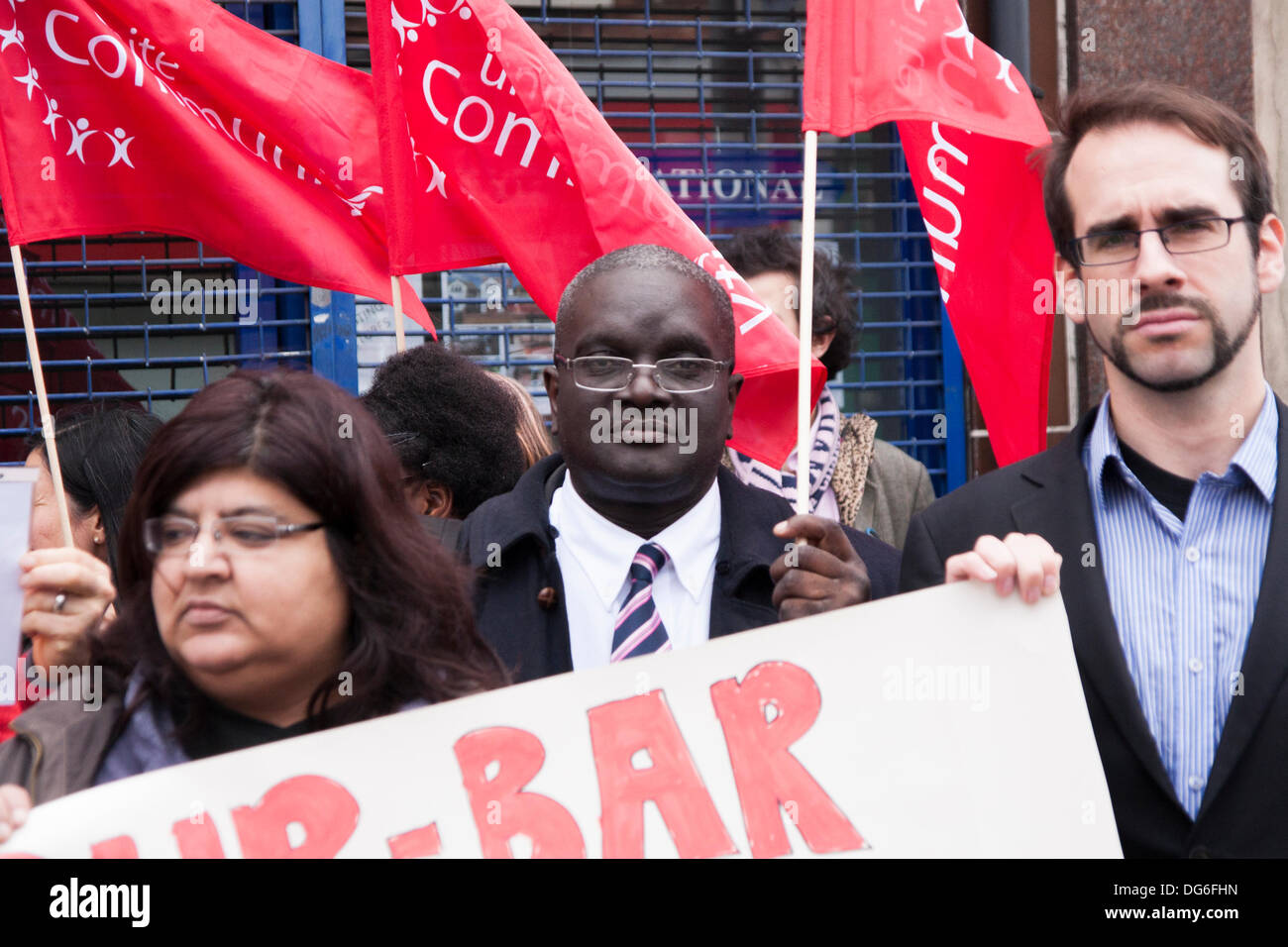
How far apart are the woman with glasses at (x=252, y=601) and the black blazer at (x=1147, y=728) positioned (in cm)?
108

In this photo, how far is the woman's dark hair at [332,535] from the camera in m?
2.35

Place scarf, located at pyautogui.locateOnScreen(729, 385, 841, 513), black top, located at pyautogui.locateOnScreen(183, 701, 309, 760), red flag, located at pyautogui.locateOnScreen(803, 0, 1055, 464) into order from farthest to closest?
scarf, located at pyautogui.locateOnScreen(729, 385, 841, 513)
red flag, located at pyautogui.locateOnScreen(803, 0, 1055, 464)
black top, located at pyautogui.locateOnScreen(183, 701, 309, 760)

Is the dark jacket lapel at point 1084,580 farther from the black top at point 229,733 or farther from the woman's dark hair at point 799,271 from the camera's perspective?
the woman's dark hair at point 799,271

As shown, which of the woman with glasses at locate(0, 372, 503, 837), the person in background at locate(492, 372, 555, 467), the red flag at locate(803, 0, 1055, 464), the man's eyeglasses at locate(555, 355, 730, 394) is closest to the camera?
the woman with glasses at locate(0, 372, 503, 837)

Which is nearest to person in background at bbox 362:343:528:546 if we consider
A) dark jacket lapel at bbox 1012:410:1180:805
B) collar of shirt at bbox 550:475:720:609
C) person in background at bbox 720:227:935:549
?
person in background at bbox 720:227:935:549

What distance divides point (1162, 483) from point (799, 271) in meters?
2.41

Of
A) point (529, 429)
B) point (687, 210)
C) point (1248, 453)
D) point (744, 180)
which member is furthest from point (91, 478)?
point (744, 180)

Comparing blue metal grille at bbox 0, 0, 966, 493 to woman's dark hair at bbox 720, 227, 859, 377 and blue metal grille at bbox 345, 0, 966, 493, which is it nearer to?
blue metal grille at bbox 345, 0, 966, 493

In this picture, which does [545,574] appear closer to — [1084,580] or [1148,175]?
[1084,580]

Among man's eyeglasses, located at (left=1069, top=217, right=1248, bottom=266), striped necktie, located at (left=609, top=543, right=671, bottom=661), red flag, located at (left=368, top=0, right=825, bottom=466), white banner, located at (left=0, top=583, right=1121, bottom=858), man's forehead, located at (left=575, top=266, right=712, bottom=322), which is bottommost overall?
white banner, located at (left=0, top=583, right=1121, bottom=858)

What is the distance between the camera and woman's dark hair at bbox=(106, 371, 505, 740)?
2.35 meters

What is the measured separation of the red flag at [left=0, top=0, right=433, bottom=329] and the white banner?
2301 millimetres

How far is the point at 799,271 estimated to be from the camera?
4.96 meters
